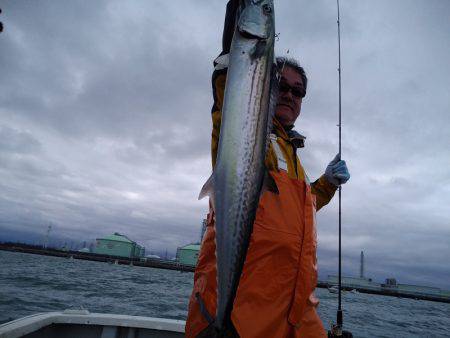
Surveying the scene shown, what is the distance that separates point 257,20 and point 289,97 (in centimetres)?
133

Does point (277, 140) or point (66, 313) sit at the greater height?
point (277, 140)

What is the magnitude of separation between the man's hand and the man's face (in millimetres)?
844

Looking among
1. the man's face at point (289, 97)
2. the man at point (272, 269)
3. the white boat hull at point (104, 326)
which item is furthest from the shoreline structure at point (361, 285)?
the man at point (272, 269)

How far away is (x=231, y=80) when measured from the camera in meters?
2.30

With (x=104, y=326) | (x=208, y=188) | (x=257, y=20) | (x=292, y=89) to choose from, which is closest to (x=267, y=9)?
(x=257, y=20)

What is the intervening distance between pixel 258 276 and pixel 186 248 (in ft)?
319

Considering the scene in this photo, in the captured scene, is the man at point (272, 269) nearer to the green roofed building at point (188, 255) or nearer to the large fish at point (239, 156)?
the large fish at point (239, 156)

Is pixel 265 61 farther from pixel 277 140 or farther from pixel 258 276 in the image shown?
pixel 258 276

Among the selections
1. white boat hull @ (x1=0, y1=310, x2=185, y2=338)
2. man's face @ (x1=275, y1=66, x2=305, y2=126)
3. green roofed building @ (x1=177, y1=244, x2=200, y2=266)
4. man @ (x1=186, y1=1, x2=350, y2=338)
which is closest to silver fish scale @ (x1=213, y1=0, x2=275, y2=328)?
man @ (x1=186, y1=1, x2=350, y2=338)

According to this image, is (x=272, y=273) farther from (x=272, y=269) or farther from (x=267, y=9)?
(x=267, y=9)

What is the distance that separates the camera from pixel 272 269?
2.44m

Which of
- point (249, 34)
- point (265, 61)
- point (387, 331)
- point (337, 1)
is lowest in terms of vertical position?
point (387, 331)

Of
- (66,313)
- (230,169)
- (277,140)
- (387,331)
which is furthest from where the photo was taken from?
(387,331)

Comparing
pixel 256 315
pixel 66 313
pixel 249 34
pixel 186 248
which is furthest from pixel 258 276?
pixel 186 248
